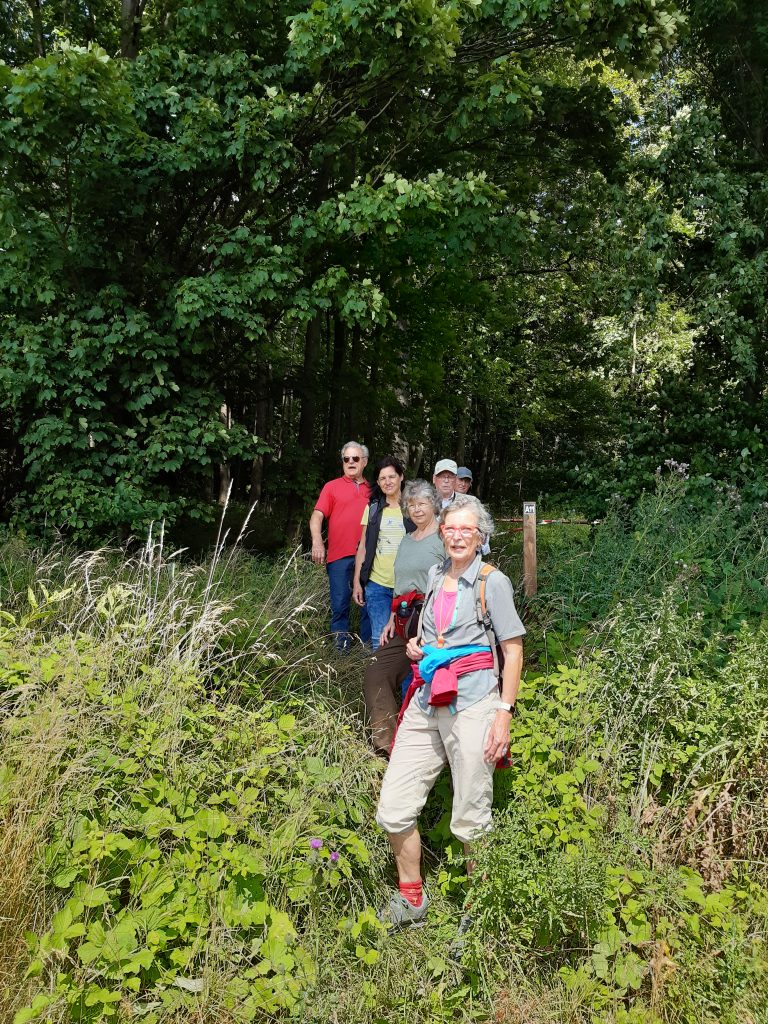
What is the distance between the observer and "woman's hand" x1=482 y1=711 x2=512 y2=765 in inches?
136

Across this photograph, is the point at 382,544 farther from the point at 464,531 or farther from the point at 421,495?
the point at 464,531

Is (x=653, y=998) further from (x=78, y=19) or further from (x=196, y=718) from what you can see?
(x=78, y=19)

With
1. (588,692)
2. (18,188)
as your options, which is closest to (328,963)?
(588,692)

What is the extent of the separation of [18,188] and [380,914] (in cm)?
695

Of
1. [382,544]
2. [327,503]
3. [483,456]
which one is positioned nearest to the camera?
[382,544]

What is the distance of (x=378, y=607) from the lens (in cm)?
557

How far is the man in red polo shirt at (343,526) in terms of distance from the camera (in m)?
6.12

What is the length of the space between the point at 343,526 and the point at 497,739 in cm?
294

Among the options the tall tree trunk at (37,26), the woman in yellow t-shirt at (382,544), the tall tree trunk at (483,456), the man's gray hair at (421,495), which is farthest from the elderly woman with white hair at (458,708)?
the tall tree trunk at (483,456)

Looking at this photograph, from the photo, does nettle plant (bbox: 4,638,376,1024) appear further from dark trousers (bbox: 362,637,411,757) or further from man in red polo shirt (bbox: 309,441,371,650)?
man in red polo shirt (bbox: 309,441,371,650)

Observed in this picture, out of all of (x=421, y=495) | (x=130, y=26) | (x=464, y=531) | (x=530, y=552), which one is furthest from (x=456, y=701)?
(x=130, y=26)

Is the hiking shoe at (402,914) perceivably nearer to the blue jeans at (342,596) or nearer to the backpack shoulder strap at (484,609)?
the backpack shoulder strap at (484,609)

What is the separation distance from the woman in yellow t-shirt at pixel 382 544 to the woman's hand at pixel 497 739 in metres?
2.12

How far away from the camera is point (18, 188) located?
734 cm
